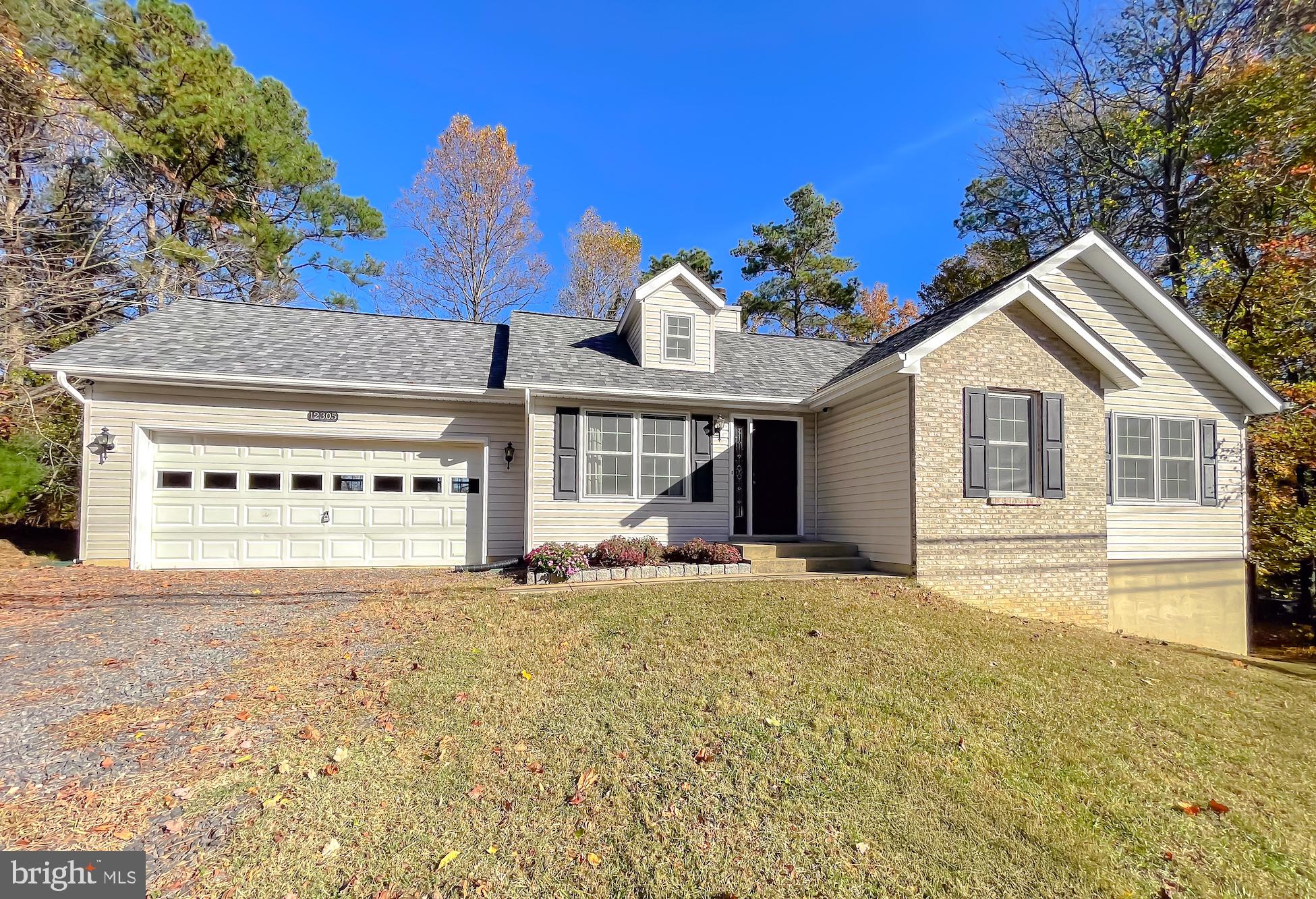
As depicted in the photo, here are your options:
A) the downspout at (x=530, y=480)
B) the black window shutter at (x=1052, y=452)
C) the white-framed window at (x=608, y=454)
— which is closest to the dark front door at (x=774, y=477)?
the white-framed window at (x=608, y=454)

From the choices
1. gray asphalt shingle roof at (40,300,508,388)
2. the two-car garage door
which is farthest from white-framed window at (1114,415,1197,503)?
the two-car garage door

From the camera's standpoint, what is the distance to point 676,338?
11727 millimetres

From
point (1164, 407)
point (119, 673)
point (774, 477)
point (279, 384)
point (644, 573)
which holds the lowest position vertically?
point (119, 673)

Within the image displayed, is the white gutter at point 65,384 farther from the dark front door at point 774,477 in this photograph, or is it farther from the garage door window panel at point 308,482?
the dark front door at point 774,477

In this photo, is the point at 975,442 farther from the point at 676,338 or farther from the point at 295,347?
the point at 295,347

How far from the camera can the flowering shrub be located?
8.66 metres

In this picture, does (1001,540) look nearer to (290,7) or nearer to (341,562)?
(341,562)

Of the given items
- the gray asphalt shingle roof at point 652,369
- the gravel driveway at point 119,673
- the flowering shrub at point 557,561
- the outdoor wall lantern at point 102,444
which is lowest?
the gravel driveway at point 119,673

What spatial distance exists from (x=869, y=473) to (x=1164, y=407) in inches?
245

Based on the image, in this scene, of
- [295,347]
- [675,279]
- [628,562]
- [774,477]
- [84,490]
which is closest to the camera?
[628,562]

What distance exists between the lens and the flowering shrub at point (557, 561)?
8.66 meters

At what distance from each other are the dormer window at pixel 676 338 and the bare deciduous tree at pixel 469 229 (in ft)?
44.0

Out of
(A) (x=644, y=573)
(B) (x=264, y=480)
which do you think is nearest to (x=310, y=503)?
(B) (x=264, y=480)

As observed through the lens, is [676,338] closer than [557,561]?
No
